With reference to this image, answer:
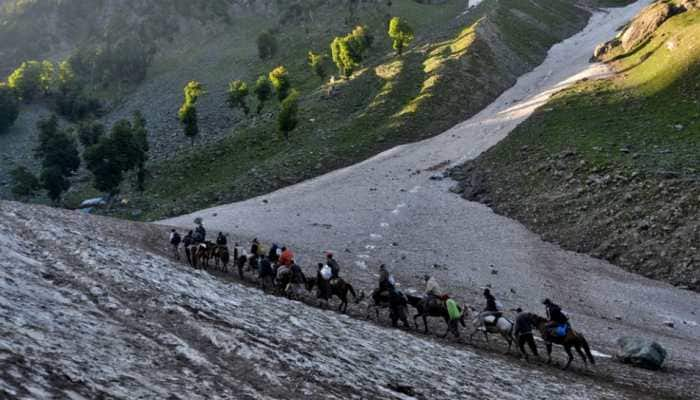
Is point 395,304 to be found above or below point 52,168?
below

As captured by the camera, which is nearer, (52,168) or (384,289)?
(384,289)

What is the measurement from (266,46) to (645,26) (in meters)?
88.0

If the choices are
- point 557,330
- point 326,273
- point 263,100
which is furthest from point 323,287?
point 263,100

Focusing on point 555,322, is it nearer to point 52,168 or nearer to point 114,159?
point 114,159

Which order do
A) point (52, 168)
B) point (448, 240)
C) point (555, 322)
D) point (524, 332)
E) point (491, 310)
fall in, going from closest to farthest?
point (555, 322), point (524, 332), point (491, 310), point (448, 240), point (52, 168)

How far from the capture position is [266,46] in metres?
143

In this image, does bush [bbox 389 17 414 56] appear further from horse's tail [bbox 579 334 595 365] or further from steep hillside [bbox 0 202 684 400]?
horse's tail [bbox 579 334 595 365]

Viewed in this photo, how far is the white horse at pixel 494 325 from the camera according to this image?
23781 mm

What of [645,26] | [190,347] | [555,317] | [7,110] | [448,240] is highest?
[645,26]

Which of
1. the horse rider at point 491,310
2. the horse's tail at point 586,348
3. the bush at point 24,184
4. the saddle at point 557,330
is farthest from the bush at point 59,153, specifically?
the horse's tail at point 586,348

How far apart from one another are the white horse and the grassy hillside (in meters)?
43.3

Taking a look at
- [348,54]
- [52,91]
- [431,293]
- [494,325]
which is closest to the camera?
[494,325]

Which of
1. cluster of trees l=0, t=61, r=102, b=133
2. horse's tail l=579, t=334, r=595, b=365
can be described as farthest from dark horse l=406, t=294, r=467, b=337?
cluster of trees l=0, t=61, r=102, b=133

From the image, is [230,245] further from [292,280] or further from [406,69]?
[406,69]
